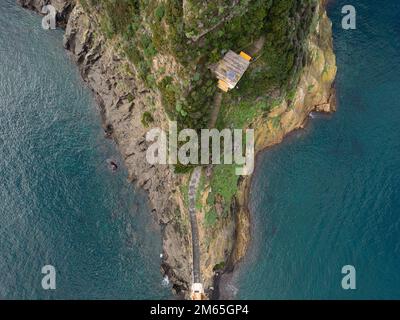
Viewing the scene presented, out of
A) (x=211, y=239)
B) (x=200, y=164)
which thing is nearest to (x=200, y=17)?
(x=200, y=164)

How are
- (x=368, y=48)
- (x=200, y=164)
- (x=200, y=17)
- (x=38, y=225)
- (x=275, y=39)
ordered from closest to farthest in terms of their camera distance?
(x=200, y=17) < (x=275, y=39) < (x=200, y=164) < (x=38, y=225) < (x=368, y=48)

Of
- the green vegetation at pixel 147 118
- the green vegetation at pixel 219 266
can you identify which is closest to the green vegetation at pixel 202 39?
the green vegetation at pixel 147 118

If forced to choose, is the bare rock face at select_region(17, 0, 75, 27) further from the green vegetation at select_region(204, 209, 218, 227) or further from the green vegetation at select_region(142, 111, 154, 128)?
the green vegetation at select_region(204, 209, 218, 227)

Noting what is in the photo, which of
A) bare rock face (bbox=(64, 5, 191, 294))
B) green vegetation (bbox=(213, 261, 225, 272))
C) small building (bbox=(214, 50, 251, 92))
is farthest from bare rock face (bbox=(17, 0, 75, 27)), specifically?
green vegetation (bbox=(213, 261, 225, 272))

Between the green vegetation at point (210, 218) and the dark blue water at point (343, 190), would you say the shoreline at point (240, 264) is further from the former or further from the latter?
the green vegetation at point (210, 218)

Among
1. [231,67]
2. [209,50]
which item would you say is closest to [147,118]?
[209,50]

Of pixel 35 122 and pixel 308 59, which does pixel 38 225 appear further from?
pixel 308 59

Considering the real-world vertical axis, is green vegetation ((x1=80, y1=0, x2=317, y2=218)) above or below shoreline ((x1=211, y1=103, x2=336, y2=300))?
above
